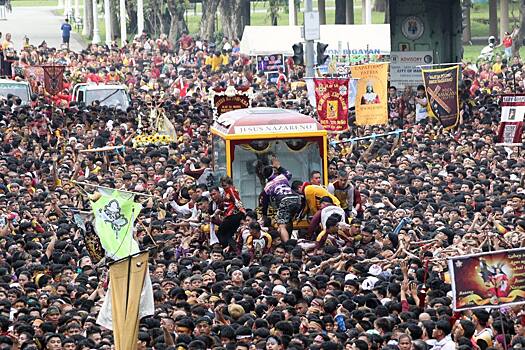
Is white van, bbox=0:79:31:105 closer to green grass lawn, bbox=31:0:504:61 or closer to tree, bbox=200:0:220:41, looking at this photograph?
green grass lawn, bbox=31:0:504:61

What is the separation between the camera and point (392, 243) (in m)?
20.2

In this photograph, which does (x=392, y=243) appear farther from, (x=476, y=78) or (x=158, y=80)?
(x=158, y=80)

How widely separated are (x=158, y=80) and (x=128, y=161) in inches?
849

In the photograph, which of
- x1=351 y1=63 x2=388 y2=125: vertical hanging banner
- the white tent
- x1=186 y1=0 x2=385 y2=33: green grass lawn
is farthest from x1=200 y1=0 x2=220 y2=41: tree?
x1=351 y1=63 x2=388 y2=125: vertical hanging banner

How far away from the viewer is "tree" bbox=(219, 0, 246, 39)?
69.6 meters

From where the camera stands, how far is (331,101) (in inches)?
1196

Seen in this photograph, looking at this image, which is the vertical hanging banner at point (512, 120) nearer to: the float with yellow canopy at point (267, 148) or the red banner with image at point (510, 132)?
the red banner with image at point (510, 132)

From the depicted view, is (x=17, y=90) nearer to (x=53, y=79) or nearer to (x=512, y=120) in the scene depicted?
(x=53, y=79)

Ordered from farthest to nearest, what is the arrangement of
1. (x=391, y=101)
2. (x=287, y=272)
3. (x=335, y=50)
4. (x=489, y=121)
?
(x=335, y=50), (x=391, y=101), (x=489, y=121), (x=287, y=272)

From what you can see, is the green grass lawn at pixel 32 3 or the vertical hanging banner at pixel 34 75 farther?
the green grass lawn at pixel 32 3

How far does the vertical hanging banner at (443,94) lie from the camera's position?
3331 centimetres

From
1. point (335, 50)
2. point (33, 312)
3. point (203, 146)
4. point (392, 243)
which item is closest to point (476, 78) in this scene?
point (335, 50)

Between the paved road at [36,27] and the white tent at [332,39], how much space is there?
17259 millimetres

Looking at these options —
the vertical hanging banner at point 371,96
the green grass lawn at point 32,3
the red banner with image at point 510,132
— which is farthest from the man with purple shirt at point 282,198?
the green grass lawn at point 32,3
